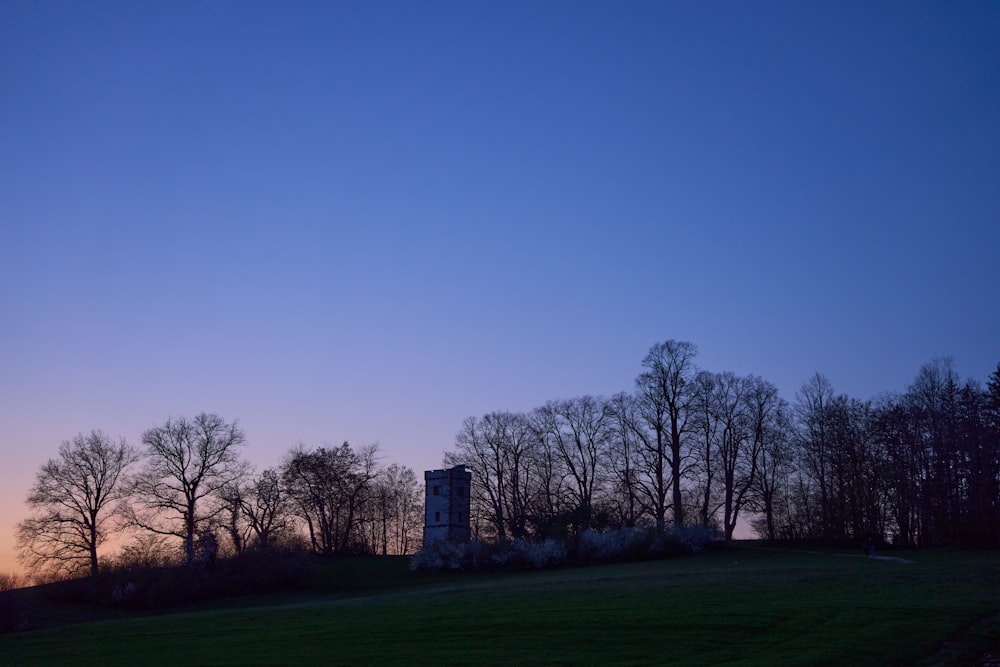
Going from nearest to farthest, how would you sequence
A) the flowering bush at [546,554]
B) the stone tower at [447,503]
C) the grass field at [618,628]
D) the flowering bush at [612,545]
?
1. the grass field at [618,628]
2. the flowering bush at [612,545]
3. the flowering bush at [546,554]
4. the stone tower at [447,503]

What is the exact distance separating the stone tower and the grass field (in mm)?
35003

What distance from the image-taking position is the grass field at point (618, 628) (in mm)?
17672

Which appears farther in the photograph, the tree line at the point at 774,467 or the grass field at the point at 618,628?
the tree line at the point at 774,467

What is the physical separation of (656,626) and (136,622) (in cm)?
2139

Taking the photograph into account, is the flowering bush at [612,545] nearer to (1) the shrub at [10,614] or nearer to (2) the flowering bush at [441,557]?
(2) the flowering bush at [441,557]

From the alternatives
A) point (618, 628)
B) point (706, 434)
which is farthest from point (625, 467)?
point (618, 628)

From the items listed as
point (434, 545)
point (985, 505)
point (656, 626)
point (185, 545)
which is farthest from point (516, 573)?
point (656, 626)

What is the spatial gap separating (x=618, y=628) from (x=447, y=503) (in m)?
48.7

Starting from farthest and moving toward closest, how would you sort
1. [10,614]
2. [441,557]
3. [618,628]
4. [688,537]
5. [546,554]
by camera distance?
[441,557]
[688,537]
[546,554]
[10,614]
[618,628]

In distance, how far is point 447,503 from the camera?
68000 mm

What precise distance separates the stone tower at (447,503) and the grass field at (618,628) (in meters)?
35.0

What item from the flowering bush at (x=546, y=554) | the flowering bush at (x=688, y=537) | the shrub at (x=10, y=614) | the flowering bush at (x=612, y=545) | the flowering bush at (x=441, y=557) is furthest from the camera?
the flowering bush at (x=441, y=557)

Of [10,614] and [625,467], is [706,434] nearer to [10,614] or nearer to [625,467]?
[625,467]

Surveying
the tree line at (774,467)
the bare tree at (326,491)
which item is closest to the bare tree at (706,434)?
the tree line at (774,467)
